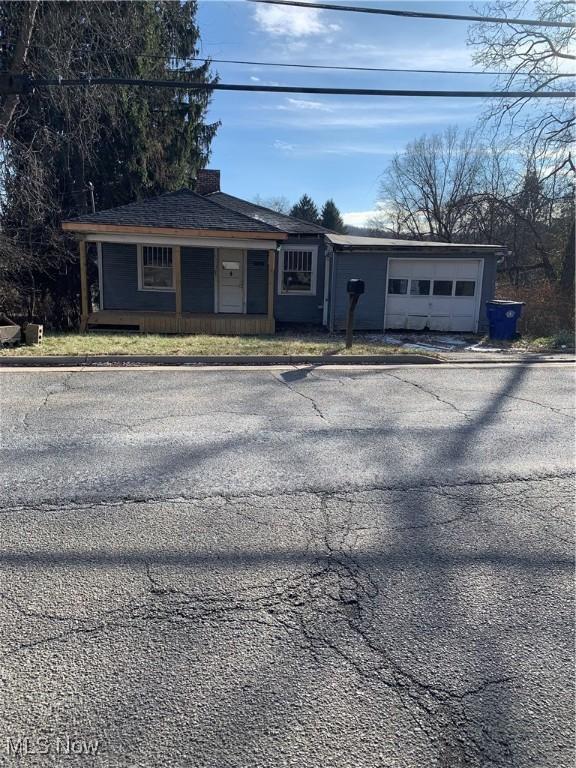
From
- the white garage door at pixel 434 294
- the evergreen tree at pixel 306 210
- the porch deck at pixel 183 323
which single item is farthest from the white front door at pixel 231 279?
the evergreen tree at pixel 306 210

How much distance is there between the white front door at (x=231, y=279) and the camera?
16.1 m

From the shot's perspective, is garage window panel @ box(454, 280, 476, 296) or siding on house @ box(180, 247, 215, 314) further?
siding on house @ box(180, 247, 215, 314)

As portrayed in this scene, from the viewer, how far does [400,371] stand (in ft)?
30.6

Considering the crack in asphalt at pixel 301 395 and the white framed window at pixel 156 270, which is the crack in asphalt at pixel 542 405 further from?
the white framed window at pixel 156 270

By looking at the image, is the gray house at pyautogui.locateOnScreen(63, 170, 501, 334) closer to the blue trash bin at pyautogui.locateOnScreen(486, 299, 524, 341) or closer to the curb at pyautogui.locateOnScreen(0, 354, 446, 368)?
the blue trash bin at pyautogui.locateOnScreen(486, 299, 524, 341)

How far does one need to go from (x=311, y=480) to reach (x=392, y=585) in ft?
4.81

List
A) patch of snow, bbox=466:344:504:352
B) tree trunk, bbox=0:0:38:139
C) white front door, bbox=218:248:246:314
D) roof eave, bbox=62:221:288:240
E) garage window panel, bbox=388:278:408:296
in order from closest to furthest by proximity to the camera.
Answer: tree trunk, bbox=0:0:38:139 → patch of snow, bbox=466:344:504:352 → roof eave, bbox=62:221:288:240 → garage window panel, bbox=388:278:408:296 → white front door, bbox=218:248:246:314

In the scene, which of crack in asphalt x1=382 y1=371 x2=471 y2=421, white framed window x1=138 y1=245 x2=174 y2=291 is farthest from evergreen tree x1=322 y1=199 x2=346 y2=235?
crack in asphalt x1=382 y1=371 x2=471 y2=421

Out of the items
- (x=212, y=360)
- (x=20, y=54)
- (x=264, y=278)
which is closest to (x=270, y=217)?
(x=264, y=278)

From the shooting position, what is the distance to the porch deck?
14.4 m

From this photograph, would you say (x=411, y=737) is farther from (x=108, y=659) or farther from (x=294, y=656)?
(x=108, y=659)

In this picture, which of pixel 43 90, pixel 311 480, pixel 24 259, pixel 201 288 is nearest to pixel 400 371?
pixel 311 480

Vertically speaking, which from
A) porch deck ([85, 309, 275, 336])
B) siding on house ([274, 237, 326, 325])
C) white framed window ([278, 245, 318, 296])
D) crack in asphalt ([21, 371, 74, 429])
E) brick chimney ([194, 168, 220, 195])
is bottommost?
crack in asphalt ([21, 371, 74, 429])

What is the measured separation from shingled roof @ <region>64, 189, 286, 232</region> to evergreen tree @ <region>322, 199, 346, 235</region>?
39.1 m
